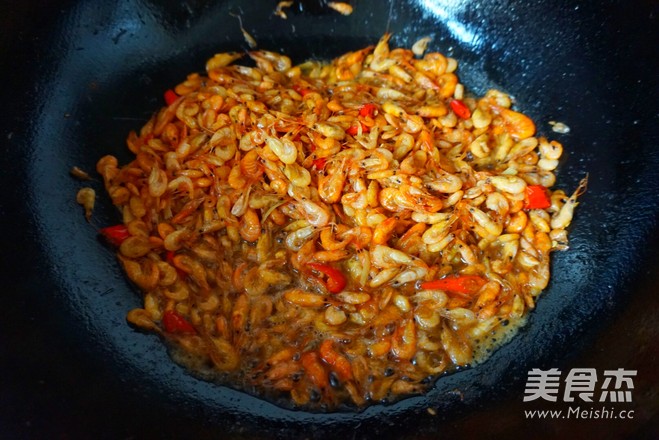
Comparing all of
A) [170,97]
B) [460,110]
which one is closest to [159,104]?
[170,97]

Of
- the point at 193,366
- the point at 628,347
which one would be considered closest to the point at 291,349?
the point at 193,366

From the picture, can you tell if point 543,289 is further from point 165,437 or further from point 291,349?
point 165,437

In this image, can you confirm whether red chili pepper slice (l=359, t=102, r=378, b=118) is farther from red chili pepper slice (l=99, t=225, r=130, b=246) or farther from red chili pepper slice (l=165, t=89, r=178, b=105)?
red chili pepper slice (l=99, t=225, r=130, b=246)

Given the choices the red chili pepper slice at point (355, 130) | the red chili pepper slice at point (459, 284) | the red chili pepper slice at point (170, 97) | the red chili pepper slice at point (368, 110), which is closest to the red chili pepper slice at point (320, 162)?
the red chili pepper slice at point (355, 130)

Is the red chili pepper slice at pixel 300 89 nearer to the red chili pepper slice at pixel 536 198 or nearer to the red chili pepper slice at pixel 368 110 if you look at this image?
the red chili pepper slice at pixel 368 110

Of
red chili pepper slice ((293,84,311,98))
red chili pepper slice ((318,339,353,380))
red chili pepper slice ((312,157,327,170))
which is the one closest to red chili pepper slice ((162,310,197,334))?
red chili pepper slice ((318,339,353,380))

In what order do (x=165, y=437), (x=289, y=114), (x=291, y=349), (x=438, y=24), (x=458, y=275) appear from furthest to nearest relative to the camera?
(x=438, y=24)
(x=289, y=114)
(x=458, y=275)
(x=291, y=349)
(x=165, y=437)
